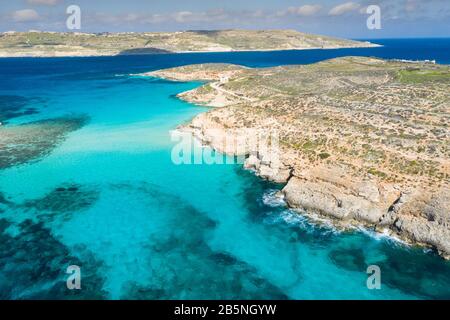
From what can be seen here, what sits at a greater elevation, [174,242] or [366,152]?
[366,152]

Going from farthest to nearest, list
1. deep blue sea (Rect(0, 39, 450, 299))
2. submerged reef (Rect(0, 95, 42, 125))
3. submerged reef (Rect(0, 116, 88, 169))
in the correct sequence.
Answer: submerged reef (Rect(0, 95, 42, 125)) < submerged reef (Rect(0, 116, 88, 169)) < deep blue sea (Rect(0, 39, 450, 299))

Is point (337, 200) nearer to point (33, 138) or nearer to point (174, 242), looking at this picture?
point (174, 242)

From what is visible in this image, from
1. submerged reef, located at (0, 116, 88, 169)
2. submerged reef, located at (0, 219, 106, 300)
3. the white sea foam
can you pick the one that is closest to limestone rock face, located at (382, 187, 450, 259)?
the white sea foam

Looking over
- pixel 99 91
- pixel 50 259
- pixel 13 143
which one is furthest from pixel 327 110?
pixel 99 91

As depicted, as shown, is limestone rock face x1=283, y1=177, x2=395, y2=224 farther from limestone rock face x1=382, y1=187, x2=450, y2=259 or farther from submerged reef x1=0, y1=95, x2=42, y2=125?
submerged reef x1=0, y1=95, x2=42, y2=125

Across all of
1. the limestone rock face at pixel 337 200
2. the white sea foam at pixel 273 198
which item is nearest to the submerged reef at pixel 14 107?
the white sea foam at pixel 273 198

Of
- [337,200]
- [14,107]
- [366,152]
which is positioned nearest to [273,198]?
[337,200]

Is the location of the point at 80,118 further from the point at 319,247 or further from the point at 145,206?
the point at 319,247
